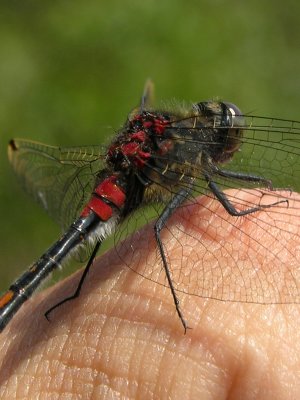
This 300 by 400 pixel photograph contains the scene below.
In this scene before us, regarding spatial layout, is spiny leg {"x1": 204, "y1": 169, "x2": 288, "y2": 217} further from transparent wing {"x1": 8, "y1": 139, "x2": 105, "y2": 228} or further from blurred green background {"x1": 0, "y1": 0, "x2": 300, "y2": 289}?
blurred green background {"x1": 0, "y1": 0, "x2": 300, "y2": 289}

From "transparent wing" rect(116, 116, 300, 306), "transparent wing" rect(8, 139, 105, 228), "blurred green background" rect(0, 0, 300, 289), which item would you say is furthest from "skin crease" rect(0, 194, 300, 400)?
"blurred green background" rect(0, 0, 300, 289)

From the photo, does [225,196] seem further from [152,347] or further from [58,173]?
[58,173]

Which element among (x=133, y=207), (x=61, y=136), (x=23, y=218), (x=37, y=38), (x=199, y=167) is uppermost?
(x=37, y=38)

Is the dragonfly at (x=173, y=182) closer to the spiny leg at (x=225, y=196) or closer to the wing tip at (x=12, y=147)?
the spiny leg at (x=225, y=196)

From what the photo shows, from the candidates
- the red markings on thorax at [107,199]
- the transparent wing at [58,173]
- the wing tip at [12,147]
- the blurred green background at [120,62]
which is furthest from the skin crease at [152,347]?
the blurred green background at [120,62]

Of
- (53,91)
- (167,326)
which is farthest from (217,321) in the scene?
(53,91)

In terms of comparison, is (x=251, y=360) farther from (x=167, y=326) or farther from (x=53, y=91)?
(x=53, y=91)

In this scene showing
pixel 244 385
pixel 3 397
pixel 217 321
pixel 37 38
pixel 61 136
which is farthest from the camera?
pixel 37 38
